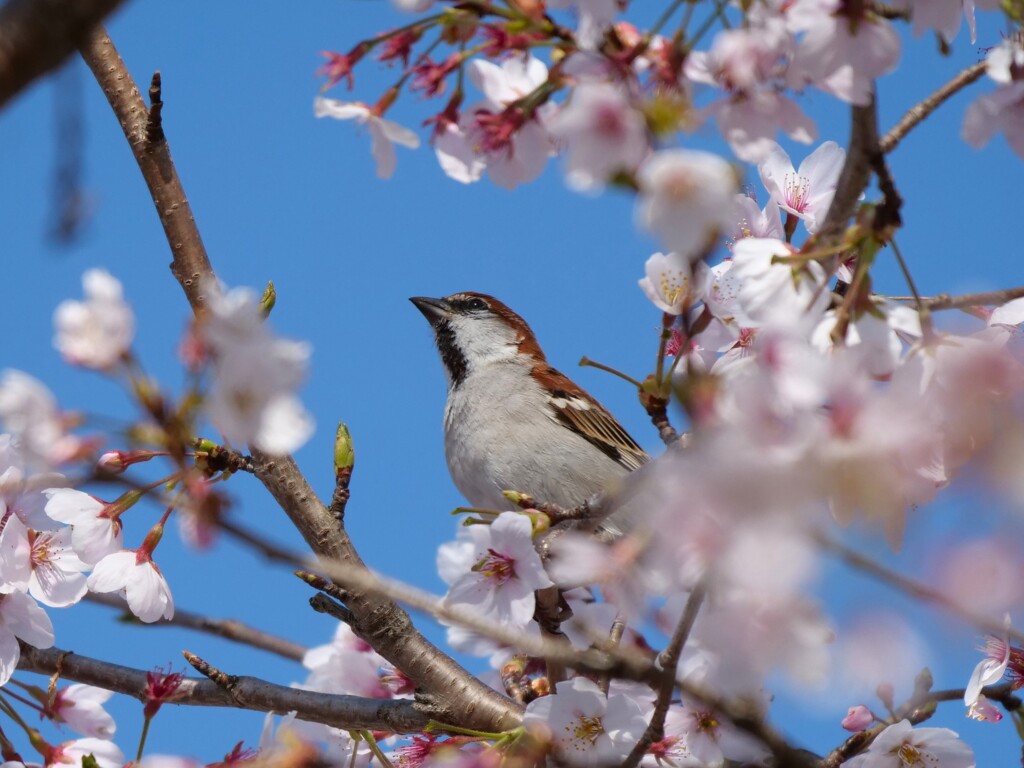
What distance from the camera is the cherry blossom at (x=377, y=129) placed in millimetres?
2570

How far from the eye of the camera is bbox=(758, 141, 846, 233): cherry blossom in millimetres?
→ 3236

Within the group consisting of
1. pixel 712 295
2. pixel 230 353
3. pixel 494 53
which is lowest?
pixel 230 353

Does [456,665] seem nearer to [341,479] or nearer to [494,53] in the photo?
[341,479]

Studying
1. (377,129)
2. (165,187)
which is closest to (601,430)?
(165,187)

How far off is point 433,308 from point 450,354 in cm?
50

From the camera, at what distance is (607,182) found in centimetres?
208

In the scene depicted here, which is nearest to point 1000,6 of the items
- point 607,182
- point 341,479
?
point 607,182

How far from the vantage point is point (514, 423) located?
5.99 meters

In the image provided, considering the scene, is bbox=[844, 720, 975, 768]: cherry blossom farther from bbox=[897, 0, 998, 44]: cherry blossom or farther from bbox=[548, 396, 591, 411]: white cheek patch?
bbox=[548, 396, 591, 411]: white cheek patch

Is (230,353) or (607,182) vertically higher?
(607,182)

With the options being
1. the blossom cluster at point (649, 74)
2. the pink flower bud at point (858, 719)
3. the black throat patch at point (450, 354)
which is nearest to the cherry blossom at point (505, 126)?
the blossom cluster at point (649, 74)

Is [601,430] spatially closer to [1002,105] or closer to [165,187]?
[165,187]

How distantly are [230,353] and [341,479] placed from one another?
7.28ft

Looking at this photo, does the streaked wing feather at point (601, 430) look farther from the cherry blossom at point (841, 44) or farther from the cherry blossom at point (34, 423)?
the cherry blossom at point (34, 423)
